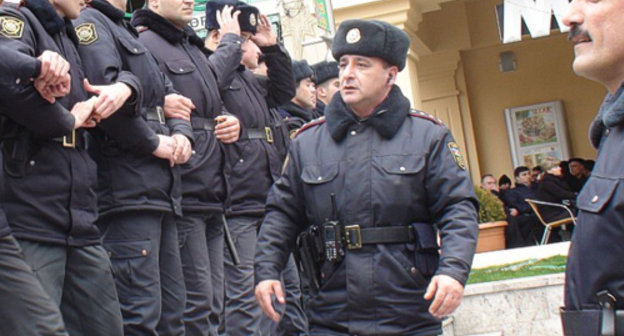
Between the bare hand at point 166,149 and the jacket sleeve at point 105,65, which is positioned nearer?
the jacket sleeve at point 105,65

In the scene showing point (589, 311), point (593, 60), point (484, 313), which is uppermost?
point (593, 60)

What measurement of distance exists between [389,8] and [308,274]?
890 cm

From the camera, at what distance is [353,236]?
4199 mm

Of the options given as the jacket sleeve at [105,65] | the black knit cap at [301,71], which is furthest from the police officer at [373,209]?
the black knit cap at [301,71]

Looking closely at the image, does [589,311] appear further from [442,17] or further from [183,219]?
[442,17]

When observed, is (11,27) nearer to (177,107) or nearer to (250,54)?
(177,107)

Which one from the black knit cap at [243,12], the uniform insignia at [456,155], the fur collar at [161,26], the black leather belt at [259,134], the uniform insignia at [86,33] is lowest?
the uniform insignia at [456,155]

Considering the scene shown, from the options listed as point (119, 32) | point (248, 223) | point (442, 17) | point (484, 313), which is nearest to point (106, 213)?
point (119, 32)

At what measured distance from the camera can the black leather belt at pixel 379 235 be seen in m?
4.18

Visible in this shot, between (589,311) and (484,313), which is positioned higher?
(589,311)

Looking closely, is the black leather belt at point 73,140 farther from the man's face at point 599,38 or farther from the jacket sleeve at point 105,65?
the man's face at point 599,38

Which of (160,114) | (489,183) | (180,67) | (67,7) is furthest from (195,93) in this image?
(489,183)

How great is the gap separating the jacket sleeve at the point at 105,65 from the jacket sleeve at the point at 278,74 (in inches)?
86.9

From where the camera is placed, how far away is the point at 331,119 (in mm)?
4469
